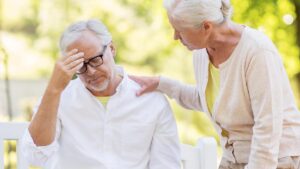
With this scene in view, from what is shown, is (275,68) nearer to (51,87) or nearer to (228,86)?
(228,86)

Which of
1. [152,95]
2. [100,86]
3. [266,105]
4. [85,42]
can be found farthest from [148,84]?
[266,105]

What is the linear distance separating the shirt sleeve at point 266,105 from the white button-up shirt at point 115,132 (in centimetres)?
48

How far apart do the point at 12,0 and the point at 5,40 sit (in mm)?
643

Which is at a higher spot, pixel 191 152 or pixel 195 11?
pixel 195 11

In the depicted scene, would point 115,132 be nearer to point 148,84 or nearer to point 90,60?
point 148,84

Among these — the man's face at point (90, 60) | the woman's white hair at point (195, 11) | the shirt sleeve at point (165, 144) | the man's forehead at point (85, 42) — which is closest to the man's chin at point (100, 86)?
the man's face at point (90, 60)

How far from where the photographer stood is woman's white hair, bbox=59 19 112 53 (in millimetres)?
2865

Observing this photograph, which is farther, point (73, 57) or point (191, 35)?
point (73, 57)

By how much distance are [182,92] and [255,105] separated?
1.53 feet

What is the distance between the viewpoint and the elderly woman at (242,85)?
2596 mm

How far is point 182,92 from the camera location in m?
3.04

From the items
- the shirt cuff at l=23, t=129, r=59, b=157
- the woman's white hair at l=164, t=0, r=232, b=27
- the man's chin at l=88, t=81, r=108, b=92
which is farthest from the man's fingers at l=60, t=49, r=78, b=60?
the woman's white hair at l=164, t=0, r=232, b=27

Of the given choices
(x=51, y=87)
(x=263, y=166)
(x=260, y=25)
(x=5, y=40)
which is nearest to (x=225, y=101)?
(x=263, y=166)

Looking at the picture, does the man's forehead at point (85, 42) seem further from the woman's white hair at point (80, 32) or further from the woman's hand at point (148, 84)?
the woman's hand at point (148, 84)
